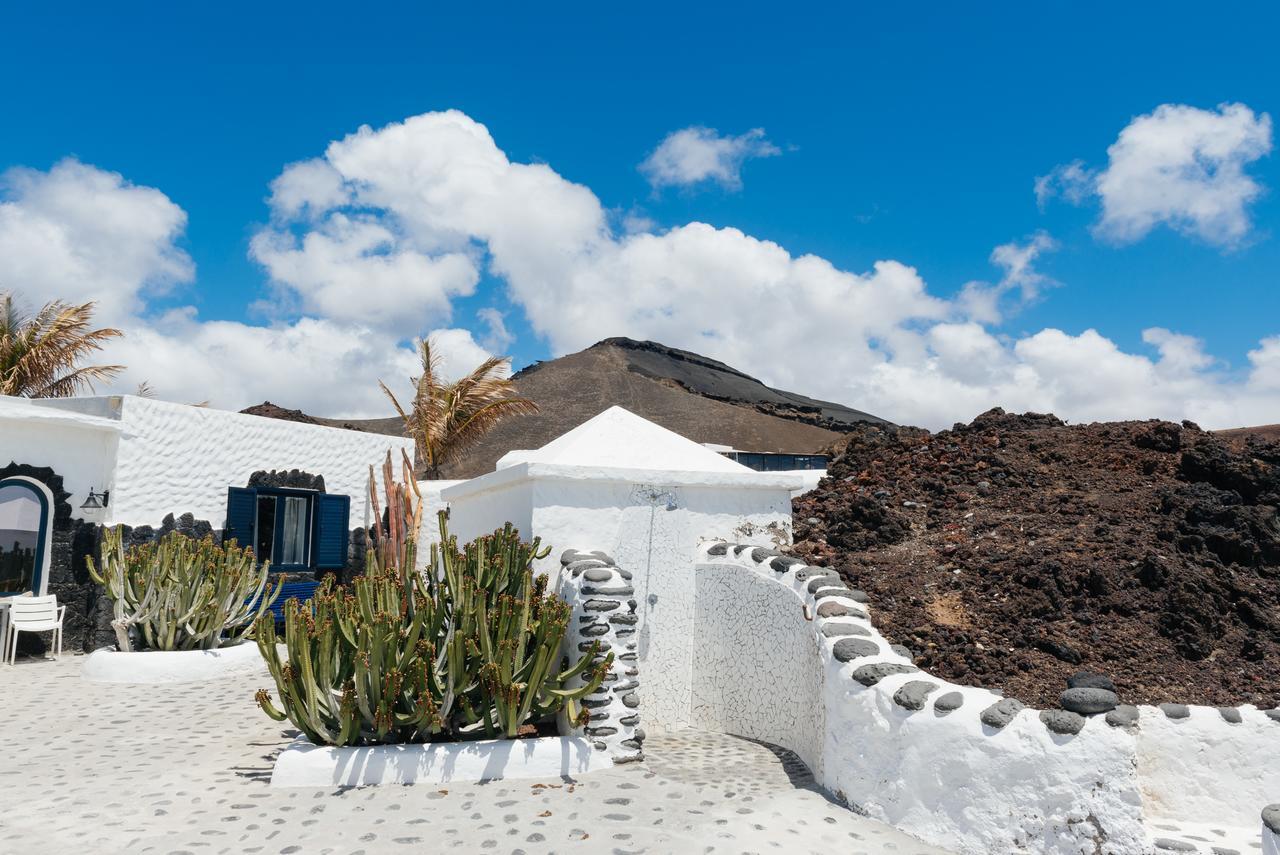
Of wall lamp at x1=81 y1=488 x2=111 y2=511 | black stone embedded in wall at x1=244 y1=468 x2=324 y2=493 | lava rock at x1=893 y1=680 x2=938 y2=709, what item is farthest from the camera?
black stone embedded in wall at x1=244 y1=468 x2=324 y2=493

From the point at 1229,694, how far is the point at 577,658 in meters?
4.42

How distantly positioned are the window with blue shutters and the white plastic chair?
2446mm

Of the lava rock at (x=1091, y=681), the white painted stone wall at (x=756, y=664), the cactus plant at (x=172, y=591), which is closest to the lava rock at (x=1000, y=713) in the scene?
the lava rock at (x=1091, y=681)

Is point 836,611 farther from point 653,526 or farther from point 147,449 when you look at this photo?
point 147,449

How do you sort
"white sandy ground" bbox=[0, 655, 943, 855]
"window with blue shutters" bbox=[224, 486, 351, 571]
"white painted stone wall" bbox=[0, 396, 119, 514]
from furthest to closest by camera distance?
"window with blue shutters" bbox=[224, 486, 351, 571], "white painted stone wall" bbox=[0, 396, 119, 514], "white sandy ground" bbox=[0, 655, 943, 855]

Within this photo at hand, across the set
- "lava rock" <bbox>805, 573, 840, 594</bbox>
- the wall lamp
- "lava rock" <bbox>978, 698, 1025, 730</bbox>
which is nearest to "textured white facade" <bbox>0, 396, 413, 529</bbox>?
the wall lamp

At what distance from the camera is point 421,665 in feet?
18.4

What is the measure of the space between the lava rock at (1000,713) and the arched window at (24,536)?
1096cm

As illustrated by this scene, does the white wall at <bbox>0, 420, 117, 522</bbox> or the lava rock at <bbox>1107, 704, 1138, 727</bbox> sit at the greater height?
the white wall at <bbox>0, 420, 117, 522</bbox>

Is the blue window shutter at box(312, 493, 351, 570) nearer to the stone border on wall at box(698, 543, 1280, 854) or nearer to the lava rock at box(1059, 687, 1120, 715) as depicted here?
the stone border on wall at box(698, 543, 1280, 854)

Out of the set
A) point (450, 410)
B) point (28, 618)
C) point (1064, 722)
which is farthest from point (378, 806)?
point (450, 410)

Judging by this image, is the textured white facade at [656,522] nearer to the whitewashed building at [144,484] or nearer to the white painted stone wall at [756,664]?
the white painted stone wall at [756,664]

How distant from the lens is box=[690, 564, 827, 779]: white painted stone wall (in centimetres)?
627

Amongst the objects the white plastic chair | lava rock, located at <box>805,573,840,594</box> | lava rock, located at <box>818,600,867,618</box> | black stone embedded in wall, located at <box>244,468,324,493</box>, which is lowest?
the white plastic chair
